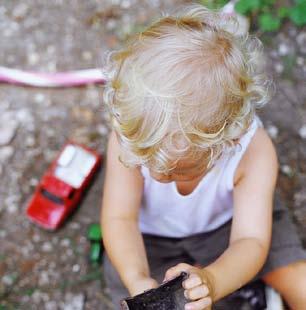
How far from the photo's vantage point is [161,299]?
3.11ft

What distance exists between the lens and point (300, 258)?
4.45 feet

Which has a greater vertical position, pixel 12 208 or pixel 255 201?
pixel 255 201

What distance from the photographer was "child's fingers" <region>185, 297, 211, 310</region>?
3.20ft

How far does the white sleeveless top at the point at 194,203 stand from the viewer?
4.00 ft

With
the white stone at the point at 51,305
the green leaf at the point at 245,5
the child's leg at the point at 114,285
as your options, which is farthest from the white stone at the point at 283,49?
the white stone at the point at 51,305

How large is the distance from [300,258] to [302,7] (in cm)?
72

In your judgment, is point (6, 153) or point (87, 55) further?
point (87, 55)

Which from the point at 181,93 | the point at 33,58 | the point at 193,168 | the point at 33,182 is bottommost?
the point at 33,182

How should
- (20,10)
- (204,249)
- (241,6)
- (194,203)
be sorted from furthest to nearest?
1. (20,10)
2. (241,6)
3. (204,249)
4. (194,203)

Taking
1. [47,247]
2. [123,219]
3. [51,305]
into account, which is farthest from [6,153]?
[123,219]

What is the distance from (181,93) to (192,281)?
28cm

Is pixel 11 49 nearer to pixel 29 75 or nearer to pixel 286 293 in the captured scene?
pixel 29 75

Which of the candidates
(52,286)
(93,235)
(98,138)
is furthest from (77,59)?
(52,286)

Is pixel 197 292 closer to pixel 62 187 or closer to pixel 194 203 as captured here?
pixel 194 203
